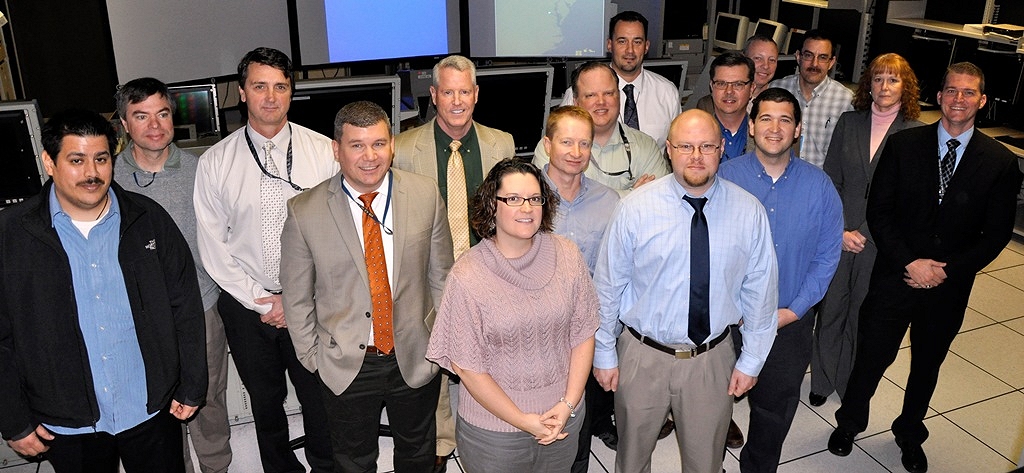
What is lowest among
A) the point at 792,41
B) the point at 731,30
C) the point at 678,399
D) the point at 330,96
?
the point at 678,399

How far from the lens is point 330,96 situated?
152 inches

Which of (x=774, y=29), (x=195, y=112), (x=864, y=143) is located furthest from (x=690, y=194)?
(x=774, y=29)

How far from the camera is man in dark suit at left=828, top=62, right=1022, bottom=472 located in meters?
3.16

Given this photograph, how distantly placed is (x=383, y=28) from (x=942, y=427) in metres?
4.27

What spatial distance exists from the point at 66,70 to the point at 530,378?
272 inches

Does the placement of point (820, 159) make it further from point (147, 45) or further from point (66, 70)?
point (66, 70)

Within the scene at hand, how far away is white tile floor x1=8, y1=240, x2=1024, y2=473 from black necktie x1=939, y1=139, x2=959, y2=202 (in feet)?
3.74

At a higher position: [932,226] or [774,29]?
[774,29]

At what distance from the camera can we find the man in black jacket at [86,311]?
7.55 feet

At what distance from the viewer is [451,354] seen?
2.40 m

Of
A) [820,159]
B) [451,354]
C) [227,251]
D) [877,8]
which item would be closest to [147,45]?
[227,251]

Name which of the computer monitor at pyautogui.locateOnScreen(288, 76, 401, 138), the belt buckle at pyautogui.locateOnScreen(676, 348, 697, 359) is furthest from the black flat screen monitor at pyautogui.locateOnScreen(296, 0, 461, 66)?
the belt buckle at pyautogui.locateOnScreen(676, 348, 697, 359)

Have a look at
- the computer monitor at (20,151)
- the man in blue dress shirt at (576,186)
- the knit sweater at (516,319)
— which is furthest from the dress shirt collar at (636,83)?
the computer monitor at (20,151)

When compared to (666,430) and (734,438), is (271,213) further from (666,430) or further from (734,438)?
(734,438)
